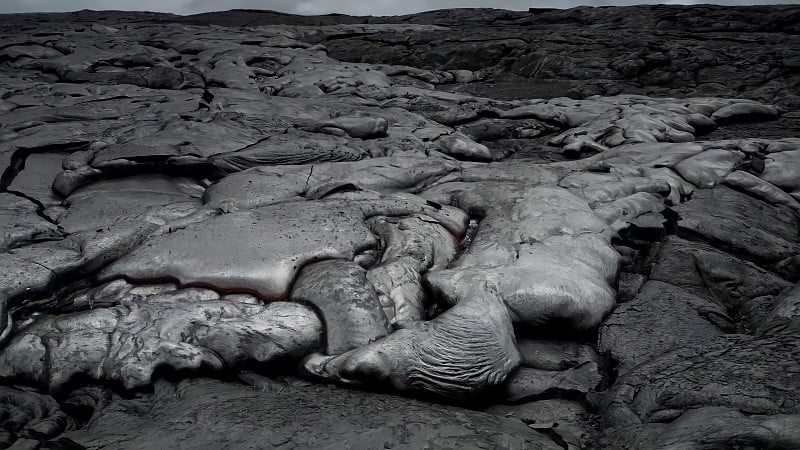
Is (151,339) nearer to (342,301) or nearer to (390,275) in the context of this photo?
(342,301)

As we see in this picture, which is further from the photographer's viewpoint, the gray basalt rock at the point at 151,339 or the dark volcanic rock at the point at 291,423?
the gray basalt rock at the point at 151,339

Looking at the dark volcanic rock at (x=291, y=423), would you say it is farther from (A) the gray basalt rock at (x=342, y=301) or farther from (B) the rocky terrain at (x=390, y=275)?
(A) the gray basalt rock at (x=342, y=301)

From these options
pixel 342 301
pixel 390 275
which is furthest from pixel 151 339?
pixel 390 275

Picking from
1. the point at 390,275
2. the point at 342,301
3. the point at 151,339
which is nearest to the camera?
the point at 151,339

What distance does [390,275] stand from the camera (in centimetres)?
247

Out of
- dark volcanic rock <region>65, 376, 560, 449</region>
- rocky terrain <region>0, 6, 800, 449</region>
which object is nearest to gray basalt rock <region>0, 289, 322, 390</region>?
rocky terrain <region>0, 6, 800, 449</region>

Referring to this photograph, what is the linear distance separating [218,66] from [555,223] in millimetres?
4400

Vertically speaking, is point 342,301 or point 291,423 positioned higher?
point 342,301

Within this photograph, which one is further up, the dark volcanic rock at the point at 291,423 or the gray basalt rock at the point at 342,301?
the gray basalt rock at the point at 342,301

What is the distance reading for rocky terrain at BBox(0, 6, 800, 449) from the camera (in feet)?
6.05

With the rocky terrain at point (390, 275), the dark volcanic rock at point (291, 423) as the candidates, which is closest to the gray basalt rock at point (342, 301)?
the rocky terrain at point (390, 275)

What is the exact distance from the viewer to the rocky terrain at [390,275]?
1.84 m

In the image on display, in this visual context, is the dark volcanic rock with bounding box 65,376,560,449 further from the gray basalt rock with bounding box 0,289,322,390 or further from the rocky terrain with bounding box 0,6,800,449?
the gray basalt rock with bounding box 0,289,322,390

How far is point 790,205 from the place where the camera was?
3320 millimetres
